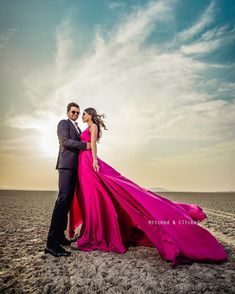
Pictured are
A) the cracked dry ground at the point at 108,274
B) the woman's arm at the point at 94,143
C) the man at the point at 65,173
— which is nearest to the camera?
the cracked dry ground at the point at 108,274

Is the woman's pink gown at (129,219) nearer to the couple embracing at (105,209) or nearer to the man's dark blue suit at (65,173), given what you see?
the couple embracing at (105,209)

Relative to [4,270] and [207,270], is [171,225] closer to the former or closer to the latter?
[207,270]

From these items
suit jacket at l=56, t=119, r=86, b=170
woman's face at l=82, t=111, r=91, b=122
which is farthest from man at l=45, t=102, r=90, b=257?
woman's face at l=82, t=111, r=91, b=122

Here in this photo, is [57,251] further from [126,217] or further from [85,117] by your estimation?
[85,117]

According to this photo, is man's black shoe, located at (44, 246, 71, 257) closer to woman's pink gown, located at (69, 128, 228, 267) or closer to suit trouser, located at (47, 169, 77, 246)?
suit trouser, located at (47, 169, 77, 246)

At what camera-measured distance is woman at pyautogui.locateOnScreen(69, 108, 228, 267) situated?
3.52 meters

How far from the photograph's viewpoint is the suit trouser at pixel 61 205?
410 centimetres

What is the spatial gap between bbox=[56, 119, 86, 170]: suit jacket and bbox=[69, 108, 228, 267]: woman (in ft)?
0.69

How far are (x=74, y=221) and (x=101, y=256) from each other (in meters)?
1.20

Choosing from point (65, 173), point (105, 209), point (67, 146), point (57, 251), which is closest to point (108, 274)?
point (57, 251)

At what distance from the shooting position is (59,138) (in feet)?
14.9

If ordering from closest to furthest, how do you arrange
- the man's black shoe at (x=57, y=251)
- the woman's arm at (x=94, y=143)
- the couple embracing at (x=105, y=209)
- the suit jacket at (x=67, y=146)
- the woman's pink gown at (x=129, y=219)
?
1. the woman's pink gown at (x=129, y=219)
2. the couple embracing at (x=105, y=209)
3. the man's black shoe at (x=57, y=251)
4. the suit jacket at (x=67, y=146)
5. the woman's arm at (x=94, y=143)

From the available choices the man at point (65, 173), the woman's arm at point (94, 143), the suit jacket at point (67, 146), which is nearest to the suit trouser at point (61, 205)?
the man at point (65, 173)

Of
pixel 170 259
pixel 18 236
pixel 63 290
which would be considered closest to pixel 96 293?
pixel 63 290
